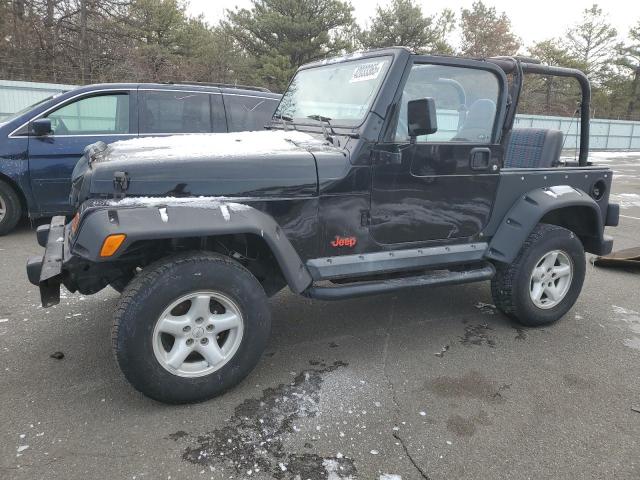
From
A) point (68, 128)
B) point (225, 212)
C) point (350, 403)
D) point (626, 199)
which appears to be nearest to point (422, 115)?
point (225, 212)

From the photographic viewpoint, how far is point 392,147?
10.1 ft

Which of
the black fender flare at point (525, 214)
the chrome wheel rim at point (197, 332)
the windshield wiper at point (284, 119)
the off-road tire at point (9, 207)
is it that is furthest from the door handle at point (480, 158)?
the off-road tire at point (9, 207)

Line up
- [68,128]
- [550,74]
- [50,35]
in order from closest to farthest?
[550,74] → [68,128] → [50,35]

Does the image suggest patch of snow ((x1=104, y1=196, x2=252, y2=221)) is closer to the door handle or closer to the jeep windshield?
the jeep windshield

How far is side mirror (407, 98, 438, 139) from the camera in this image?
9.44 ft

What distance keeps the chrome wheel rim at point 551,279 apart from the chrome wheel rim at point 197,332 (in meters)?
2.35

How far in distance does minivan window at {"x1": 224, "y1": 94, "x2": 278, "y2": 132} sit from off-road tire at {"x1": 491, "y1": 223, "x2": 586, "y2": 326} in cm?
405

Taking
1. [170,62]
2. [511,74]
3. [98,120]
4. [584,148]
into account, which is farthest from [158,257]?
[170,62]

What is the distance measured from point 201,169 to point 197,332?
0.90 m

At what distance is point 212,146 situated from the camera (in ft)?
10.1

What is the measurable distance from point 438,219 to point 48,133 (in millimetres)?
4846

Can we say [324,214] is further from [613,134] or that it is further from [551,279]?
[613,134]

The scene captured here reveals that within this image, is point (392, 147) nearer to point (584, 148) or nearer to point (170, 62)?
point (584, 148)

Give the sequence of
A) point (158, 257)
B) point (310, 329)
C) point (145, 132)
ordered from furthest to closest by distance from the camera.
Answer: point (145, 132) < point (310, 329) < point (158, 257)
